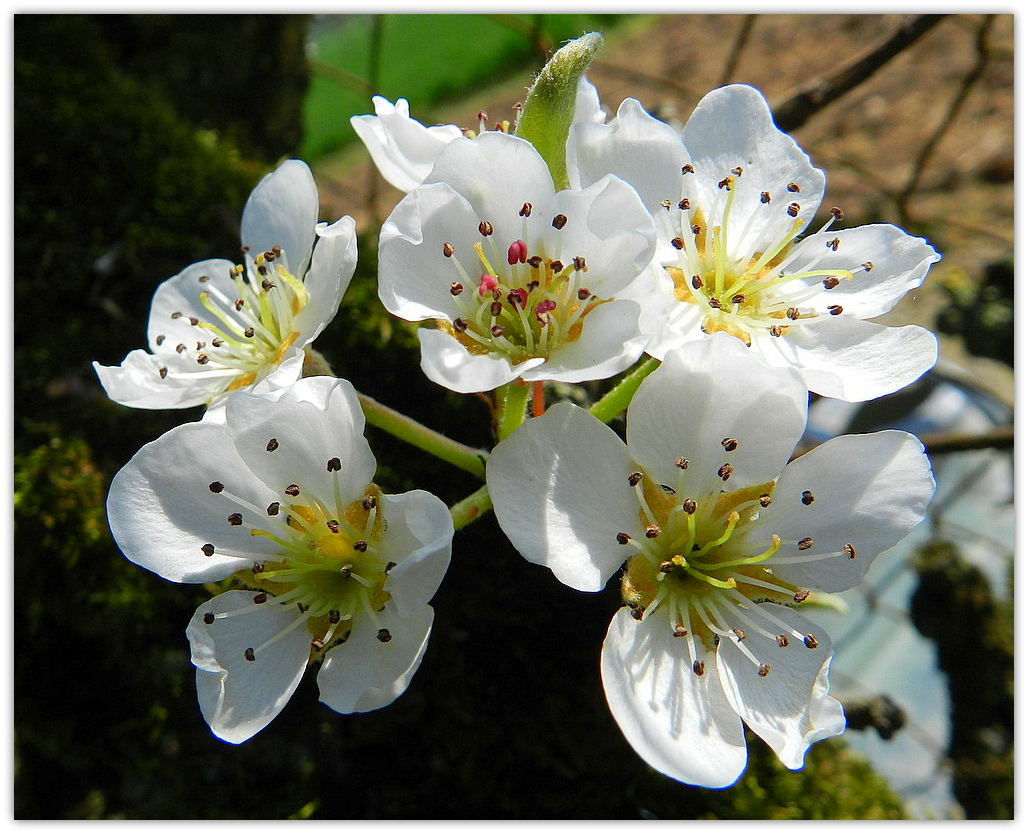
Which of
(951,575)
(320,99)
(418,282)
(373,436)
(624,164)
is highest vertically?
(624,164)

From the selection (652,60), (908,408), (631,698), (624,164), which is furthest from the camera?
(652,60)

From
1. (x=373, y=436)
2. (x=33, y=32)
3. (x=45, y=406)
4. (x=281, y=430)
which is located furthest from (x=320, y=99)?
(x=281, y=430)

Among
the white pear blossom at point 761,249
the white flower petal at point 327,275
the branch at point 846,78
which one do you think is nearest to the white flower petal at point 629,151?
the white pear blossom at point 761,249

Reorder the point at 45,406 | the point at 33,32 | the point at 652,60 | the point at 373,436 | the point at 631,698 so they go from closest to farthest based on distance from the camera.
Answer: the point at 631,698 → the point at 373,436 → the point at 45,406 → the point at 33,32 → the point at 652,60

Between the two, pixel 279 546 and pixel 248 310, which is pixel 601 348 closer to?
pixel 279 546

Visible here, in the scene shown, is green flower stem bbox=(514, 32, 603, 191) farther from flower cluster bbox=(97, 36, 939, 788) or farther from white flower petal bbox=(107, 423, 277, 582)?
white flower petal bbox=(107, 423, 277, 582)

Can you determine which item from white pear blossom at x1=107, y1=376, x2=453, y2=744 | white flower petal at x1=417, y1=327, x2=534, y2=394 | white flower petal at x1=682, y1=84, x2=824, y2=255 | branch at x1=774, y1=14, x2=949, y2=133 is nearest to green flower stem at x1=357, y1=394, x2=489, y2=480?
white pear blossom at x1=107, y1=376, x2=453, y2=744

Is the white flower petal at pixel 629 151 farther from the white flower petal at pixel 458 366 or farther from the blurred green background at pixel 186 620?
the blurred green background at pixel 186 620

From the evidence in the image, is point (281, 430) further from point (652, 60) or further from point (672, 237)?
point (652, 60)
